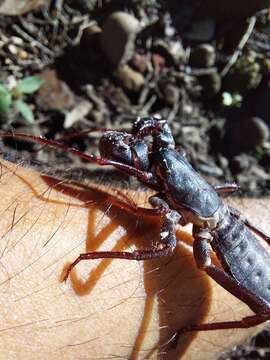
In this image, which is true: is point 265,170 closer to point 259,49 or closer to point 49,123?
point 259,49

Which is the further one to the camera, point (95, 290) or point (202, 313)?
point (202, 313)

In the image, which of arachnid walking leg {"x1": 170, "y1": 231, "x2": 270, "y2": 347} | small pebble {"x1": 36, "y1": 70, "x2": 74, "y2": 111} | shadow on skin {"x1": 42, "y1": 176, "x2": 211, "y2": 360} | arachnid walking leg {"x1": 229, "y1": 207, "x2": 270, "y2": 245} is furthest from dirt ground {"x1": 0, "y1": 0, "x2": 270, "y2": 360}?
arachnid walking leg {"x1": 170, "y1": 231, "x2": 270, "y2": 347}

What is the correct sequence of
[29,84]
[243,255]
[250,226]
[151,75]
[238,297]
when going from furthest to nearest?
[151,75], [29,84], [250,226], [243,255], [238,297]

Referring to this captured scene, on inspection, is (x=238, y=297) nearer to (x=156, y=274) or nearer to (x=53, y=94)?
(x=156, y=274)

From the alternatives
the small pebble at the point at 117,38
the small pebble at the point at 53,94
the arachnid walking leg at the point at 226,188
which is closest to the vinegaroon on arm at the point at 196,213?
the arachnid walking leg at the point at 226,188

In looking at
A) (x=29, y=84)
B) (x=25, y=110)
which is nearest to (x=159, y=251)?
(x=25, y=110)

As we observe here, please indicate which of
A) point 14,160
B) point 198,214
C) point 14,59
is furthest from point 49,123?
point 198,214

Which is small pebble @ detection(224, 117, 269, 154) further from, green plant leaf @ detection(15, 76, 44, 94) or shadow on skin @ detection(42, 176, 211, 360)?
shadow on skin @ detection(42, 176, 211, 360)
